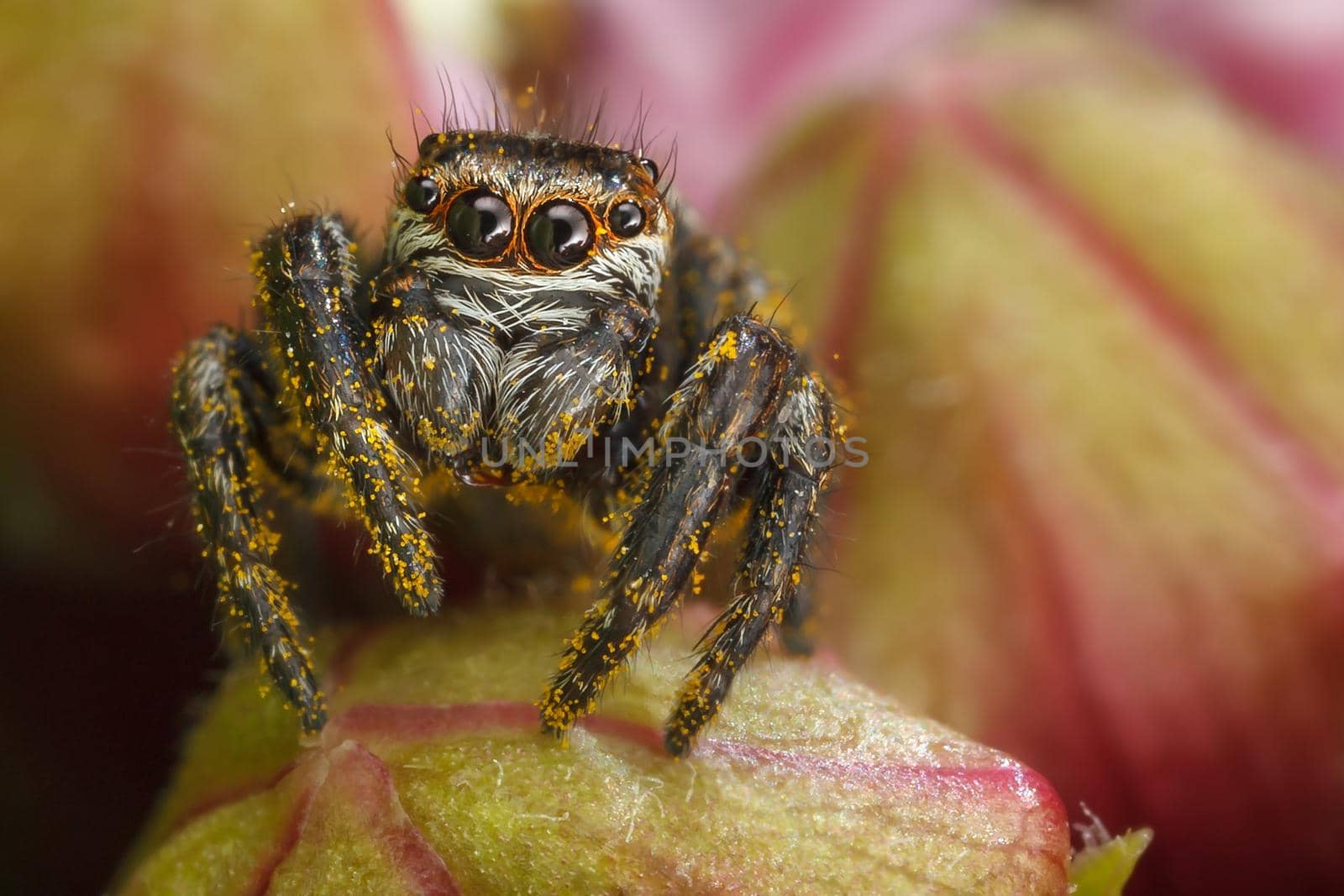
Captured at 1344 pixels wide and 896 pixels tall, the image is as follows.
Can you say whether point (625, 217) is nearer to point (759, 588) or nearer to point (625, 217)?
point (625, 217)

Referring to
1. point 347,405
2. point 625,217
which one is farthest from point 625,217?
point 347,405

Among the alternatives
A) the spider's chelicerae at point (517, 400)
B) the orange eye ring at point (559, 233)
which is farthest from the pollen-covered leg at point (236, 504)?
the orange eye ring at point (559, 233)

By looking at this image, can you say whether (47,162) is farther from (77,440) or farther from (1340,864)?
(1340,864)

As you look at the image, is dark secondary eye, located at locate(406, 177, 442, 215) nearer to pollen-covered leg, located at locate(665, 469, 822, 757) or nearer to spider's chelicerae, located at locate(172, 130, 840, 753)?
spider's chelicerae, located at locate(172, 130, 840, 753)

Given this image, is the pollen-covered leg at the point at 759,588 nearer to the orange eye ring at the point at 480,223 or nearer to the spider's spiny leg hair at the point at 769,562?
the spider's spiny leg hair at the point at 769,562

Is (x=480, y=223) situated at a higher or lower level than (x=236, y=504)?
higher

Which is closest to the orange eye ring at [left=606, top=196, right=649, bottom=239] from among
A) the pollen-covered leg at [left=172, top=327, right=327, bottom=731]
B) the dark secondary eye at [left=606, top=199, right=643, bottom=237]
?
the dark secondary eye at [left=606, top=199, right=643, bottom=237]
